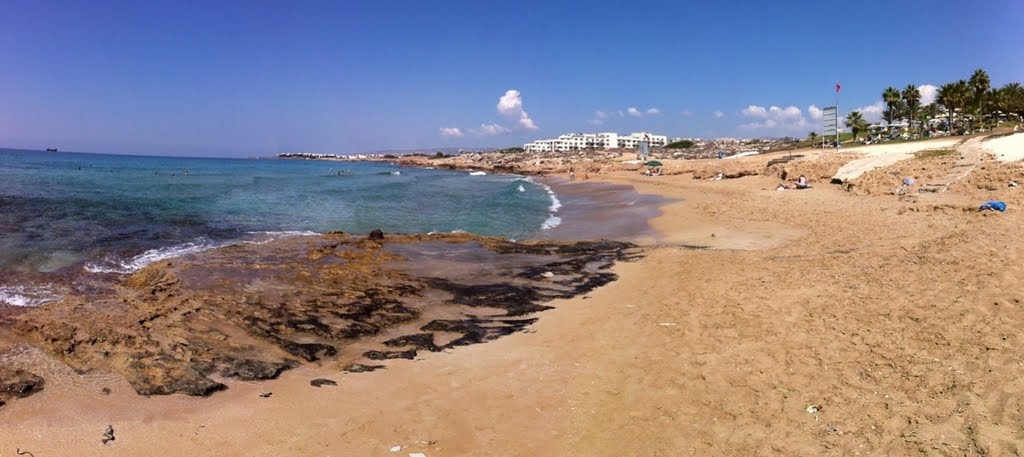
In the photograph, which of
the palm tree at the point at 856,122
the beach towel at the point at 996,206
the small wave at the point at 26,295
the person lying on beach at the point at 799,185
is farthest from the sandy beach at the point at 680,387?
the palm tree at the point at 856,122

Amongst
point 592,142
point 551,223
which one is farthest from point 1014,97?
point 592,142

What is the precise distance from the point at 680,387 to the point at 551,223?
61.2 feet

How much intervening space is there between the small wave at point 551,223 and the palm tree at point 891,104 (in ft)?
206

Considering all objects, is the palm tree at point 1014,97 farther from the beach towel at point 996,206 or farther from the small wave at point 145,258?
the small wave at point 145,258

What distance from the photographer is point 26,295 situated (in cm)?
993

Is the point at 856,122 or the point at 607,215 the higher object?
the point at 856,122

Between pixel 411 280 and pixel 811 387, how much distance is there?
28.7ft

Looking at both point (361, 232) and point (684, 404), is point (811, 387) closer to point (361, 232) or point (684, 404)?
point (684, 404)

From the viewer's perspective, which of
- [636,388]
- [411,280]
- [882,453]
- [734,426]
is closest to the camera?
[882,453]

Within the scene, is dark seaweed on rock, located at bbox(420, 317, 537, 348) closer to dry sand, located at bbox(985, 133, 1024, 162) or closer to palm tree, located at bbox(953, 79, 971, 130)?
dry sand, located at bbox(985, 133, 1024, 162)

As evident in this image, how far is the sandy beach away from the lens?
488 centimetres

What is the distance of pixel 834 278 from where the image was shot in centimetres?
950

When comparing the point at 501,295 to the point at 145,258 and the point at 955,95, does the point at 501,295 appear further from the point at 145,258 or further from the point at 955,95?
the point at 955,95

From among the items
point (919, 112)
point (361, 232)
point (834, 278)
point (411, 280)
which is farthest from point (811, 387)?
point (919, 112)
